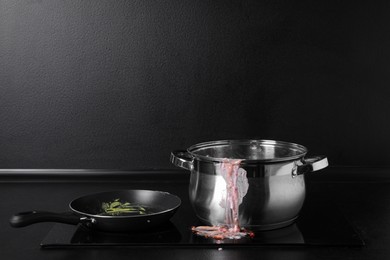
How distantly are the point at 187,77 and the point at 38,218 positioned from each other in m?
0.65

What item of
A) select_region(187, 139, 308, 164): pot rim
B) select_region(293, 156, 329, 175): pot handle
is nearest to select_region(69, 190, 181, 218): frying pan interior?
select_region(187, 139, 308, 164): pot rim

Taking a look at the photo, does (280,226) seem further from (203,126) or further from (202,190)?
(203,126)

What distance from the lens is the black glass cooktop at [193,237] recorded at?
1275mm

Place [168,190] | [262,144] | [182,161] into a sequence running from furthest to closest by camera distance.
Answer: [168,190]
[262,144]
[182,161]

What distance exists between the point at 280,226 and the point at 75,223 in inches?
16.7

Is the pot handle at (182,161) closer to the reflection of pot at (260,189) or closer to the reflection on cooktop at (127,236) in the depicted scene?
the reflection of pot at (260,189)

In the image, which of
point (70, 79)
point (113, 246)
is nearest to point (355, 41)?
point (70, 79)

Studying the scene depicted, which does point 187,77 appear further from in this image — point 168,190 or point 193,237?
point 193,237

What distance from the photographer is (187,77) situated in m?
1.79

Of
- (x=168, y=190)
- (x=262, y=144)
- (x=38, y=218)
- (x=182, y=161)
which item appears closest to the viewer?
(x=38, y=218)

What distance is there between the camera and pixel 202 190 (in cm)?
136

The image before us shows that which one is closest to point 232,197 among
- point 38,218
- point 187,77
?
point 38,218

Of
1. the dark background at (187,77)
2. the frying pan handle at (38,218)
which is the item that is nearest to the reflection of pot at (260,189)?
the frying pan handle at (38,218)

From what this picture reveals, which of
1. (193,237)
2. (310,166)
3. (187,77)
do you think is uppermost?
(187,77)
